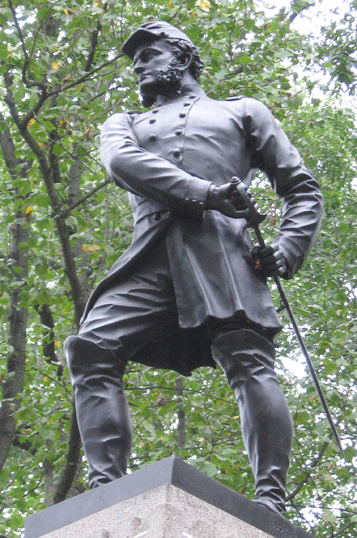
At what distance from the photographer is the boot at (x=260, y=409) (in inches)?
125

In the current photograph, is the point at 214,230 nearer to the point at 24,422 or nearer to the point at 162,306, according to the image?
the point at 162,306

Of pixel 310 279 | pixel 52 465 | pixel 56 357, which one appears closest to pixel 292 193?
pixel 52 465

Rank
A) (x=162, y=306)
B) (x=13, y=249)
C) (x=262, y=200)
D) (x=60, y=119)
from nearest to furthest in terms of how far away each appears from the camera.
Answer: (x=162, y=306), (x=60, y=119), (x=13, y=249), (x=262, y=200)

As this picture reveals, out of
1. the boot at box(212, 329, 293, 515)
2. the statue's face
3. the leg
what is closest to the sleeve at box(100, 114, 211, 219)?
the leg

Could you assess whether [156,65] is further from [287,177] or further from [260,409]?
[260,409]

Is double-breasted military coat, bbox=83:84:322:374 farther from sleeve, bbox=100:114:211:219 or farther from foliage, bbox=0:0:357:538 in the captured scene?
foliage, bbox=0:0:357:538

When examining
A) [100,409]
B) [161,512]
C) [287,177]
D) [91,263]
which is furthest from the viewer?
[91,263]

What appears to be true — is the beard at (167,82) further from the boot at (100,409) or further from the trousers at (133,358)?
the boot at (100,409)

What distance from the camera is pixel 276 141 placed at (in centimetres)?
388

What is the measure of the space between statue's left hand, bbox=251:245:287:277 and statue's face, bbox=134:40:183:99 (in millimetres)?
981

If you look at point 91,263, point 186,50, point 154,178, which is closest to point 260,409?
point 154,178

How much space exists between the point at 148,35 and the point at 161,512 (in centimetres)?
225

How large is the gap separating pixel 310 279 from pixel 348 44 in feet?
10.2

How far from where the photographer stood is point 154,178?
3.50 m
